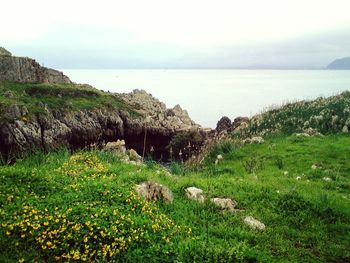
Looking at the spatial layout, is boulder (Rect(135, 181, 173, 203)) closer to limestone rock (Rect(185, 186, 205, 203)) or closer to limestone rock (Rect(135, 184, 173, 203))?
limestone rock (Rect(135, 184, 173, 203))

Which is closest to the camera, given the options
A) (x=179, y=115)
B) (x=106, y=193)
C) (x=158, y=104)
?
(x=106, y=193)

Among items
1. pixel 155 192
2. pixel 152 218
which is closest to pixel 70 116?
pixel 155 192

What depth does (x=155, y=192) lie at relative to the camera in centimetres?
1052

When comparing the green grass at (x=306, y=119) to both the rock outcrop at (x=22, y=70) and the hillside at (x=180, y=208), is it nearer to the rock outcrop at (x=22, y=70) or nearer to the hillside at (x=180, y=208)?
the hillside at (x=180, y=208)

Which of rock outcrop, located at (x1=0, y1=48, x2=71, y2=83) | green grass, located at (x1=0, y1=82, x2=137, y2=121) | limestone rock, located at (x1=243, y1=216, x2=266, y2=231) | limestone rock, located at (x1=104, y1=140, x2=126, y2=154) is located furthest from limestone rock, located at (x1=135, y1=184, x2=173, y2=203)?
rock outcrop, located at (x1=0, y1=48, x2=71, y2=83)

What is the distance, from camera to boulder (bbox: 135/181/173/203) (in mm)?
10289

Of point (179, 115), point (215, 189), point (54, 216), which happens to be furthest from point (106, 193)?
point (179, 115)

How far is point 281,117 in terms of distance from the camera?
82.3 feet

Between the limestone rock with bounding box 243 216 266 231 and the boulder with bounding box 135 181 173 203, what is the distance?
1905 mm

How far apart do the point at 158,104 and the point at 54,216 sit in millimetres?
65565

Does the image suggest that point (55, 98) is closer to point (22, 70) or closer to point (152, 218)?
point (22, 70)

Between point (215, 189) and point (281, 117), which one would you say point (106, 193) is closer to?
point (215, 189)

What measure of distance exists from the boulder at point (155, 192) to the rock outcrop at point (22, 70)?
60.8m

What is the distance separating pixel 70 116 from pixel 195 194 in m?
46.4
